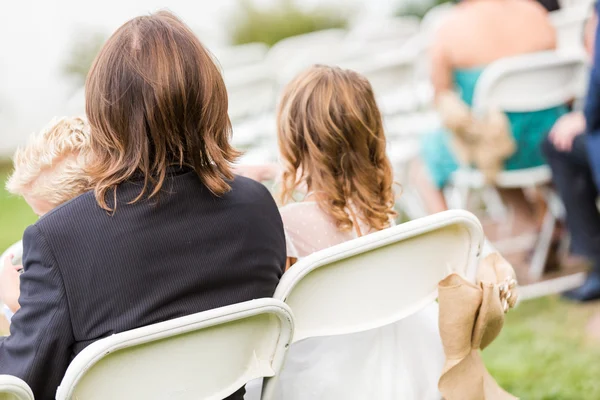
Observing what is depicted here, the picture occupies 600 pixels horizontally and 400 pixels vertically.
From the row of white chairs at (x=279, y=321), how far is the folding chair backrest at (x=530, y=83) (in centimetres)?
208

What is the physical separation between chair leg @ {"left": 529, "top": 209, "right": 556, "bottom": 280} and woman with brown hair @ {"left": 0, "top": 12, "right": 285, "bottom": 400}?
2851 mm

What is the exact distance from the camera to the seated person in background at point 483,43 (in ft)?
13.2

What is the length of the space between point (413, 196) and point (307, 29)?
674 cm

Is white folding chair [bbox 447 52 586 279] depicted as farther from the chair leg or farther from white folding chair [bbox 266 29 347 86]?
white folding chair [bbox 266 29 347 86]

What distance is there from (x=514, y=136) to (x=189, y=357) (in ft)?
9.38

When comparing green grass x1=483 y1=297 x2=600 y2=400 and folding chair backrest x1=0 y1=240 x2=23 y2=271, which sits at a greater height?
folding chair backrest x1=0 y1=240 x2=23 y2=271

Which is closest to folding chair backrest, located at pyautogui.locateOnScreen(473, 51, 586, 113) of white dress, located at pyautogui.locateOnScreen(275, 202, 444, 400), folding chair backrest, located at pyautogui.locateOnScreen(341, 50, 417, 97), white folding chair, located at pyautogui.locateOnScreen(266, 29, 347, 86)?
folding chair backrest, located at pyautogui.locateOnScreen(341, 50, 417, 97)

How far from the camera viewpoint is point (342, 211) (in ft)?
6.59

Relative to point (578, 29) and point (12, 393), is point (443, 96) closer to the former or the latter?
point (578, 29)

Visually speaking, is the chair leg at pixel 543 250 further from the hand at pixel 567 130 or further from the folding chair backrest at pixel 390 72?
the folding chair backrest at pixel 390 72

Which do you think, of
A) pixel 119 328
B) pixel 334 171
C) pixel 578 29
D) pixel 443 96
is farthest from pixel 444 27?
pixel 119 328

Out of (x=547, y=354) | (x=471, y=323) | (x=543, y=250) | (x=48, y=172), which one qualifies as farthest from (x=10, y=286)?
(x=543, y=250)

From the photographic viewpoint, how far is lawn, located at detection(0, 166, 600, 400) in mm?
2889

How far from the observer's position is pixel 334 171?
6.82ft
